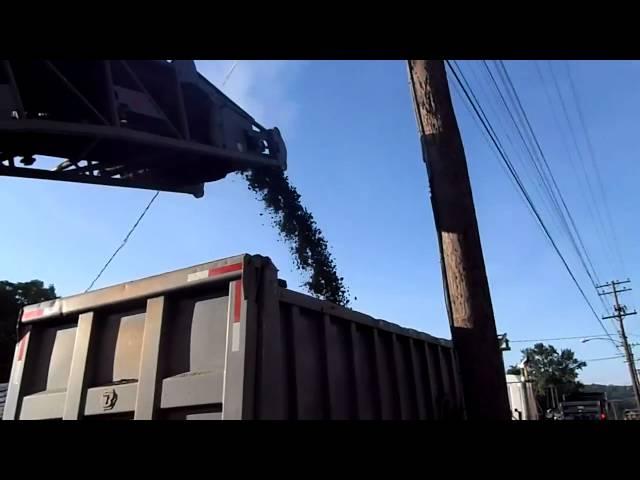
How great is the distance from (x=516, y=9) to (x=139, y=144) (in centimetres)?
654

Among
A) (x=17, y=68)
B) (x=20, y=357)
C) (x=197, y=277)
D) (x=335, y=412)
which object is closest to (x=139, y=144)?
(x=17, y=68)

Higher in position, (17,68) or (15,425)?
(17,68)

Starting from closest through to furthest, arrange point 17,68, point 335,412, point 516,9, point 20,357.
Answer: point 516,9 < point 335,412 < point 20,357 < point 17,68

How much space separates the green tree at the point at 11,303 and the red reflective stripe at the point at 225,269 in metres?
18.7

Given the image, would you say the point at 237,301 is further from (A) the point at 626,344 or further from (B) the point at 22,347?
(A) the point at 626,344

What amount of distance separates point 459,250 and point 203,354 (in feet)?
8.70

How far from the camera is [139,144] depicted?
22.0ft

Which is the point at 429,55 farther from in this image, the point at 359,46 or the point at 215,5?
the point at 215,5

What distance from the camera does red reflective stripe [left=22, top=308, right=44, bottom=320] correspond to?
3.42m

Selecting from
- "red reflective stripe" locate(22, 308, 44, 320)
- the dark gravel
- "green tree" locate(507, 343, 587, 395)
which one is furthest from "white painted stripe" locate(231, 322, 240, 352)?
"green tree" locate(507, 343, 587, 395)

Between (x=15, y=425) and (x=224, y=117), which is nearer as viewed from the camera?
(x=15, y=425)

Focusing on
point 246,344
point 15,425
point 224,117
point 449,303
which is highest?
point 224,117

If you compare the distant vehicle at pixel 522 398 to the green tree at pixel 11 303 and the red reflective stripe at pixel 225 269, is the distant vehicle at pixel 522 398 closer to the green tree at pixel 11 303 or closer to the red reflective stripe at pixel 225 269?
the red reflective stripe at pixel 225 269

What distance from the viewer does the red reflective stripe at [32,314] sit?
342 cm
